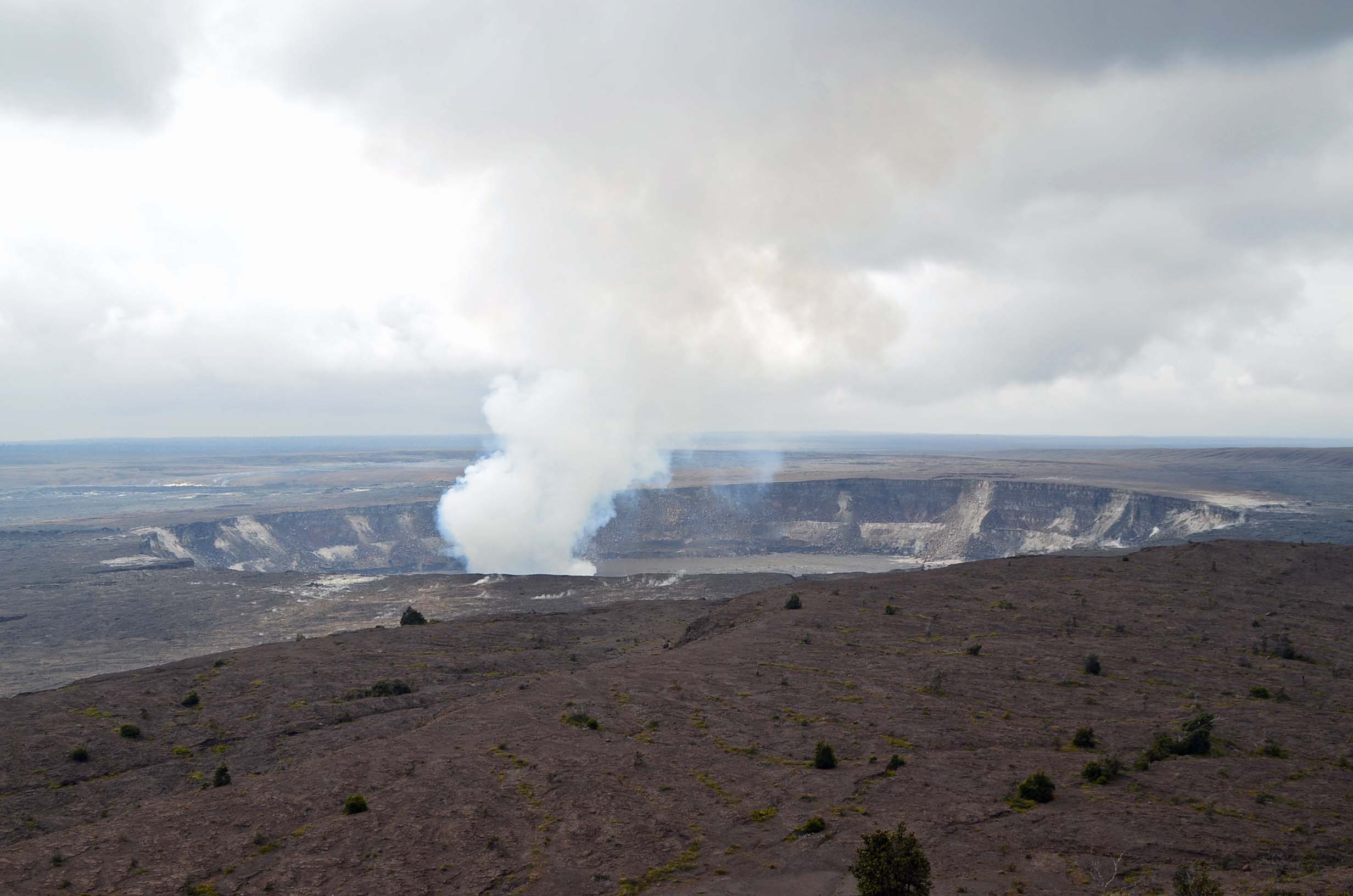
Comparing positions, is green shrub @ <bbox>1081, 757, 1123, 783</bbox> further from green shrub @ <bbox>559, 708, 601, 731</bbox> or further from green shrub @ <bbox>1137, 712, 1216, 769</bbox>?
green shrub @ <bbox>559, 708, 601, 731</bbox>

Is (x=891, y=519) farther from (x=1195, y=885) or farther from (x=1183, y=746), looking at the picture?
(x=1195, y=885)

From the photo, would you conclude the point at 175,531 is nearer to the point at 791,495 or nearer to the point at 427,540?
the point at 427,540

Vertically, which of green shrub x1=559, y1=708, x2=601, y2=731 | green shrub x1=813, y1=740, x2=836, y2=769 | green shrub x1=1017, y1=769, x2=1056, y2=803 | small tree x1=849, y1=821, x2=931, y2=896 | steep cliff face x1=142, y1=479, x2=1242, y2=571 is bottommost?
steep cliff face x1=142, y1=479, x2=1242, y2=571

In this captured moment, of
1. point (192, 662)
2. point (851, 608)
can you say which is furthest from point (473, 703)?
point (851, 608)

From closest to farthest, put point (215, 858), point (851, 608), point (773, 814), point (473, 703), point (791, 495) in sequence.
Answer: point (215, 858) → point (773, 814) → point (473, 703) → point (851, 608) → point (791, 495)

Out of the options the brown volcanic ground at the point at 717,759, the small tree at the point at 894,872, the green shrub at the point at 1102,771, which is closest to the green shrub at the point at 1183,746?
the brown volcanic ground at the point at 717,759

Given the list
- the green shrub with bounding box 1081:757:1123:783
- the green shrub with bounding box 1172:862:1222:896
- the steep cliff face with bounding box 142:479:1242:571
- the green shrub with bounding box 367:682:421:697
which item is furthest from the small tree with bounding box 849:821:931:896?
the steep cliff face with bounding box 142:479:1242:571

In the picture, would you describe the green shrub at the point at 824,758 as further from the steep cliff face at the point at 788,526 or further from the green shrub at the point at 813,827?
the steep cliff face at the point at 788,526
